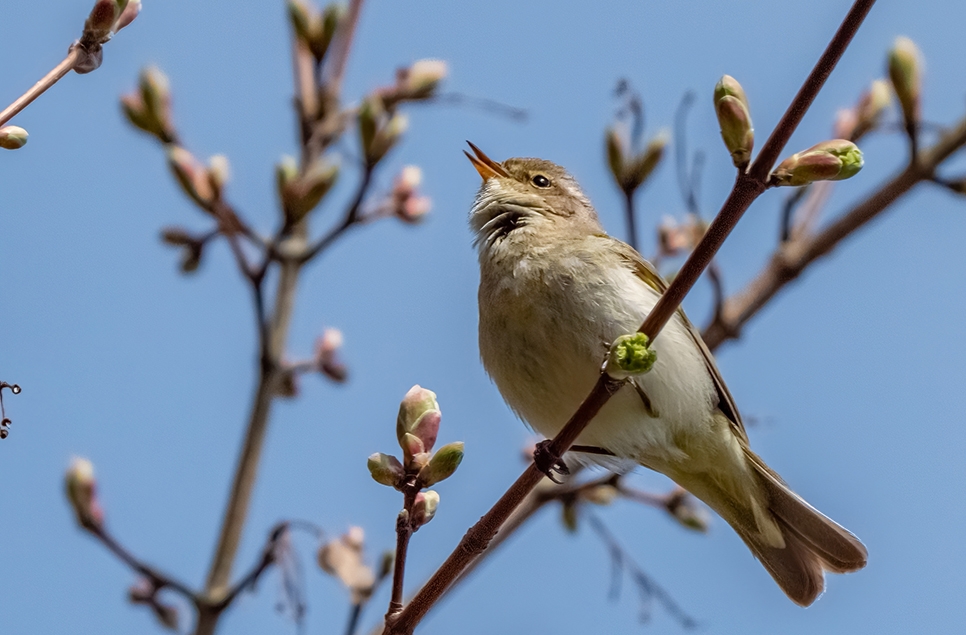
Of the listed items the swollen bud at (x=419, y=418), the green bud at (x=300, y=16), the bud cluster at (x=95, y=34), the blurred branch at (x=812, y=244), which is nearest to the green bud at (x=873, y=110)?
the blurred branch at (x=812, y=244)

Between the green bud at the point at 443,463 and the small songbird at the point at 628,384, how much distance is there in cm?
144

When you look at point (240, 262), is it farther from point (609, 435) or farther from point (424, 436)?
point (424, 436)

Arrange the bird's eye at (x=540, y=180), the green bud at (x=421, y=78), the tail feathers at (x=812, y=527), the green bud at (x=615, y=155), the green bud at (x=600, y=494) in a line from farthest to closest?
the bird's eye at (x=540, y=180) < the green bud at (x=421, y=78) < the green bud at (x=600, y=494) < the green bud at (x=615, y=155) < the tail feathers at (x=812, y=527)

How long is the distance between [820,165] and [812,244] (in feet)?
7.05

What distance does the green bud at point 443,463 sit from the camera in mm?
2434

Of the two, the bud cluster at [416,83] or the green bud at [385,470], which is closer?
the green bud at [385,470]

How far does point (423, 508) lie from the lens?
2449mm

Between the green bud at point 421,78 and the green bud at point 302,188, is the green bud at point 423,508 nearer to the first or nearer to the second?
the green bud at point 302,188

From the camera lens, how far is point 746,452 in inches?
172

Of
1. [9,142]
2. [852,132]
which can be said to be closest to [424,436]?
[9,142]

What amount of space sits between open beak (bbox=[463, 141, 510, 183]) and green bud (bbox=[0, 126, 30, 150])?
3036mm

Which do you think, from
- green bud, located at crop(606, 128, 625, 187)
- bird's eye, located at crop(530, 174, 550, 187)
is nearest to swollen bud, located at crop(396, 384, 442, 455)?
green bud, located at crop(606, 128, 625, 187)

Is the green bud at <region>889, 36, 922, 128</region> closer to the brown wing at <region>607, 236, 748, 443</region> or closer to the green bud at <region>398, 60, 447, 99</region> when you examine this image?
the brown wing at <region>607, 236, 748, 443</region>

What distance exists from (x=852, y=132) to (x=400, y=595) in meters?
3.39
